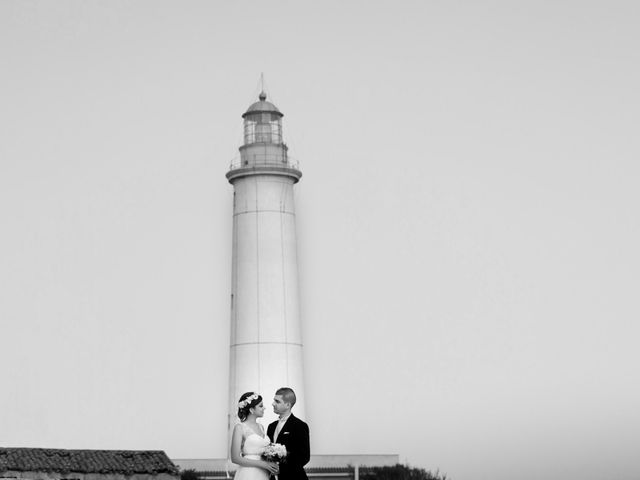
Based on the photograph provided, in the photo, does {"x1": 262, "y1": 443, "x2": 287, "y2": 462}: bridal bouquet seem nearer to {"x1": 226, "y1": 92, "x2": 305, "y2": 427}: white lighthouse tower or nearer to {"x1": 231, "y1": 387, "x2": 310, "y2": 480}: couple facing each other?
{"x1": 231, "y1": 387, "x2": 310, "y2": 480}: couple facing each other

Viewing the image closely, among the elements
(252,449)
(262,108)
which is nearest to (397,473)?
(262,108)

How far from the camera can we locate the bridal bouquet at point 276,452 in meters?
15.5

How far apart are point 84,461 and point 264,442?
16.2 meters

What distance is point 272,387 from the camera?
45.0 metres

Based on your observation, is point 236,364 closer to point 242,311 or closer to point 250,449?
point 242,311

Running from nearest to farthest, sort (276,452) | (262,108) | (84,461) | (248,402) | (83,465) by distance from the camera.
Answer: (276,452) < (248,402) < (83,465) < (84,461) < (262,108)

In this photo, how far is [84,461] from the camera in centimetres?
3102

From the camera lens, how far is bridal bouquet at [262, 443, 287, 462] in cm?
1552

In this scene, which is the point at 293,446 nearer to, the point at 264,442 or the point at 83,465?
the point at 264,442

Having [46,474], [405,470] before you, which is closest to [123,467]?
[46,474]

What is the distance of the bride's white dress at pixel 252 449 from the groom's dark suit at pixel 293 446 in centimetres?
21

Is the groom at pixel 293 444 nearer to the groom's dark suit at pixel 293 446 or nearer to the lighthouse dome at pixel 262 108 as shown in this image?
the groom's dark suit at pixel 293 446

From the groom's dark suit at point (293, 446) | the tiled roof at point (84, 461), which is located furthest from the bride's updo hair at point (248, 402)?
the tiled roof at point (84, 461)

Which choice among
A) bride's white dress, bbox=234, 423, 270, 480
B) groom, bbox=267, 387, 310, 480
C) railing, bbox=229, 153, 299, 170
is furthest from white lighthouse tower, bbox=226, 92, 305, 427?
groom, bbox=267, 387, 310, 480
